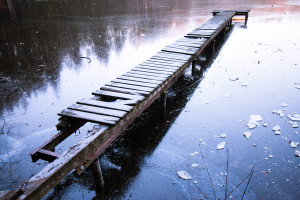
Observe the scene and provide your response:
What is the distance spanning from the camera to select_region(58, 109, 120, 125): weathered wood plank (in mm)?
3047

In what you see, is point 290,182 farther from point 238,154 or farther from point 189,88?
point 189,88

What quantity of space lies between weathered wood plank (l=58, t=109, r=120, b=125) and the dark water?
34.3 inches

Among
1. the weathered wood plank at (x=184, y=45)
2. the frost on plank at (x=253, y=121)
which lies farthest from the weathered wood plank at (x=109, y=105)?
the weathered wood plank at (x=184, y=45)

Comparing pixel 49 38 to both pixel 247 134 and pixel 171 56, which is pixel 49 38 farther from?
pixel 247 134

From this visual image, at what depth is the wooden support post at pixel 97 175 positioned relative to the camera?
2.94 meters

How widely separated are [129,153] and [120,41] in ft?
23.0

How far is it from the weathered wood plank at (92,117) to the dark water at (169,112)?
872 millimetres

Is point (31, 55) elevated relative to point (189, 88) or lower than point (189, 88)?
elevated

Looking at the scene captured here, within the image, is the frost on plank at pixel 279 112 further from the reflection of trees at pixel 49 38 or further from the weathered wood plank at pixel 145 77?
the reflection of trees at pixel 49 38

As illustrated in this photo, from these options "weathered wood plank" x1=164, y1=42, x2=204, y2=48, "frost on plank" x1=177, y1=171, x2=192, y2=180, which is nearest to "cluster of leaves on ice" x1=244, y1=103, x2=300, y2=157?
"frost on plank" x1=177, y1=171, x2=192, y2=180

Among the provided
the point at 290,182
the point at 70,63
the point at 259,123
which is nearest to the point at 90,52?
the point at 70,63

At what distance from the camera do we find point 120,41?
980cm

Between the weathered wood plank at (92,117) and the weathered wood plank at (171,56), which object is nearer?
the weathered wood plank at (92,117)

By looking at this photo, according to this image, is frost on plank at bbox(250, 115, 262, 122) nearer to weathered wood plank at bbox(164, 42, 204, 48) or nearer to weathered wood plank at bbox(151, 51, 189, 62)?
weathered wood plank at bbox(151, 51, 189, 62)
